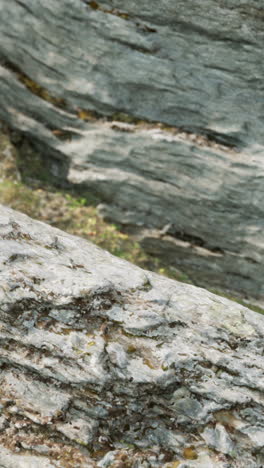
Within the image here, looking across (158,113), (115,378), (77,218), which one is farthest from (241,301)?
(115,378)

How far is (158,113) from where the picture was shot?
44.0ft

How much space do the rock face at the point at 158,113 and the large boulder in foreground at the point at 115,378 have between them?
6.17m

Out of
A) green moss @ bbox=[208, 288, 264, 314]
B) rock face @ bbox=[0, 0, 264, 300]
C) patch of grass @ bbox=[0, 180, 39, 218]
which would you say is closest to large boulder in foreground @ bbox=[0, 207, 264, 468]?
green moss @ bbox=[208, 288, 264, 314]

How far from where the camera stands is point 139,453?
686cm

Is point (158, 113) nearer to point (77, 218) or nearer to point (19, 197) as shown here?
point (77, 218)

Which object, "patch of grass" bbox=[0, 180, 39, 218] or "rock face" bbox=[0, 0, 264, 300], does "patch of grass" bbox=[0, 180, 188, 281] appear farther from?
"rock face" bbox=[0, 0, 264, 300]

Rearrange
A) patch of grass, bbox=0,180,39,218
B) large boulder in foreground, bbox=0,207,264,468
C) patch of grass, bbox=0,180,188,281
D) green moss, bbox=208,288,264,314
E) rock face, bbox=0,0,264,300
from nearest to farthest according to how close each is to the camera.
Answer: large boulder in foreground, bbox=0,207,264,468 < rock face, bbox=0,0,264,300 < green moss, bbox=208,288,264,314 < patch of grass, bbox=0,180,39,218 < patch of grass, bbox=0,180,188,281

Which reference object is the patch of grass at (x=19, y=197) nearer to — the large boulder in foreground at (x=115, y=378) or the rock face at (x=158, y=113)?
the rock face at (x=158, y=113)

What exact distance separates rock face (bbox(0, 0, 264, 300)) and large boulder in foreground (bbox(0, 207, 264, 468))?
6.17 metres

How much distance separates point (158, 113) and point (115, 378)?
8749 millimetres

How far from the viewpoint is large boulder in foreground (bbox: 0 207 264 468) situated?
681 cm

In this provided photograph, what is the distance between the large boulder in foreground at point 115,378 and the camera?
6.81m

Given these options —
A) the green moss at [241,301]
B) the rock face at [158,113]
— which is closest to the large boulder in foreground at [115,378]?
the green moss at [241,301]

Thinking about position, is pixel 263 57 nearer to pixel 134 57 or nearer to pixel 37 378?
pixel 134 57
